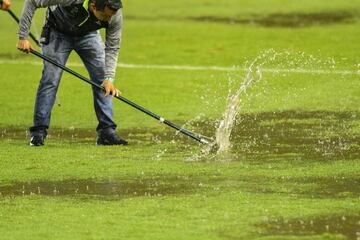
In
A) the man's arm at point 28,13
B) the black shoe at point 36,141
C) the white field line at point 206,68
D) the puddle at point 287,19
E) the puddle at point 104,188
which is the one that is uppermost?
the puddle at point 287,19

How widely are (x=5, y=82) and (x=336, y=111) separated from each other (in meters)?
4.99

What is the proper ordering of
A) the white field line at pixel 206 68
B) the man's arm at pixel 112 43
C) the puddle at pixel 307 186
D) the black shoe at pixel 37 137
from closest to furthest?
the puddle at pixel 307 186, the man's arm at pixel 112 43, the black shoe at pixel 37 137, the white field line at pixel 206 68

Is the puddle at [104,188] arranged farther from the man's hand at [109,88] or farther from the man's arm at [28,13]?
the man's arm at [28,13]

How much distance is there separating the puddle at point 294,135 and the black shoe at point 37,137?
156cm

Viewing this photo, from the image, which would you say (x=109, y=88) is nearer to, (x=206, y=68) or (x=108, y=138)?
(x=108, y=138)

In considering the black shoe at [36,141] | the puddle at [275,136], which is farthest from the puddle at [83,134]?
the black shoe at [36,141]

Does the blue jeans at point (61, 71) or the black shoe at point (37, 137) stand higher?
the blue jeans at point (61, 71)

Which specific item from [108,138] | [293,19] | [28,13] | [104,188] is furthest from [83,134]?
[293,19]

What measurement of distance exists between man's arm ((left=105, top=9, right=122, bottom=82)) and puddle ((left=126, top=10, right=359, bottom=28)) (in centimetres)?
1071

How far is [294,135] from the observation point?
39.2ft

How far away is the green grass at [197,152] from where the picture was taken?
807cm

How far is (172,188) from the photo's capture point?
9.28 meters

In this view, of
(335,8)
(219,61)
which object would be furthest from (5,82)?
(335,8)

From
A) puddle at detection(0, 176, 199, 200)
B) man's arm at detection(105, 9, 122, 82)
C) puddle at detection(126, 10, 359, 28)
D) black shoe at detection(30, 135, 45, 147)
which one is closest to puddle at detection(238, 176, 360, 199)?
puddle at detection(0, 176, 199, 200)
